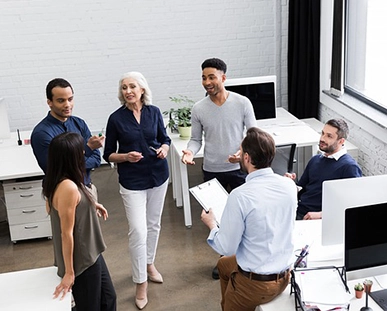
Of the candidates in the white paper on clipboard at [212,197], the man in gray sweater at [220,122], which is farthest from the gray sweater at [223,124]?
the white paper on clipboard at [212,197]

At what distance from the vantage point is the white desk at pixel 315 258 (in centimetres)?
261

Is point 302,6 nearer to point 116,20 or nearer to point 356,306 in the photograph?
point 116,20

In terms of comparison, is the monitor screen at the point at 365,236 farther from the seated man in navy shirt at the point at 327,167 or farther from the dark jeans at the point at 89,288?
the dark jeans at the point at 89,288

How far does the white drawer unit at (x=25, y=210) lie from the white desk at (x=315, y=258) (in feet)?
7.99

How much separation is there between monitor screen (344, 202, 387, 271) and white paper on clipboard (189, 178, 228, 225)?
31.2 inches

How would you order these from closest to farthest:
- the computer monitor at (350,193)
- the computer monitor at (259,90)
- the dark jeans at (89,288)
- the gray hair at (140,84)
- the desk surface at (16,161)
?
the computer monitor at (350,193), the dark jeans at (89,288), the gray hair at (140,84), the desk surface at (16,161), the computer monitor at (259,90)

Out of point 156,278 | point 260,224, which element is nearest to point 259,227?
point 260,224

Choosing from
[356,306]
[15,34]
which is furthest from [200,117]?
[15,34]

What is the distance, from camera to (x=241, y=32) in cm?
641

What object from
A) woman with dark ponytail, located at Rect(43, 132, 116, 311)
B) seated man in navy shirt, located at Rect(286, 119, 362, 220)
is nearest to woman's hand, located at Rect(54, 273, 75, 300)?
woman with dark ponytail, located at Rect(43, 132, 116, 311)

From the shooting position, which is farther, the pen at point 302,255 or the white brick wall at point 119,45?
the white brick wall at point 119,45

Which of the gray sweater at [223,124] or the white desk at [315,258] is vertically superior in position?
the gray sweater at [223,124]

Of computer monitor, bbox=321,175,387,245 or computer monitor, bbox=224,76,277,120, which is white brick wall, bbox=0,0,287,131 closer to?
computer monitor, bbox=224,76,277,120

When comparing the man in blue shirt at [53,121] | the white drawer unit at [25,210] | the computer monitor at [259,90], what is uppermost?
the man in blue shirt at [53,121]
